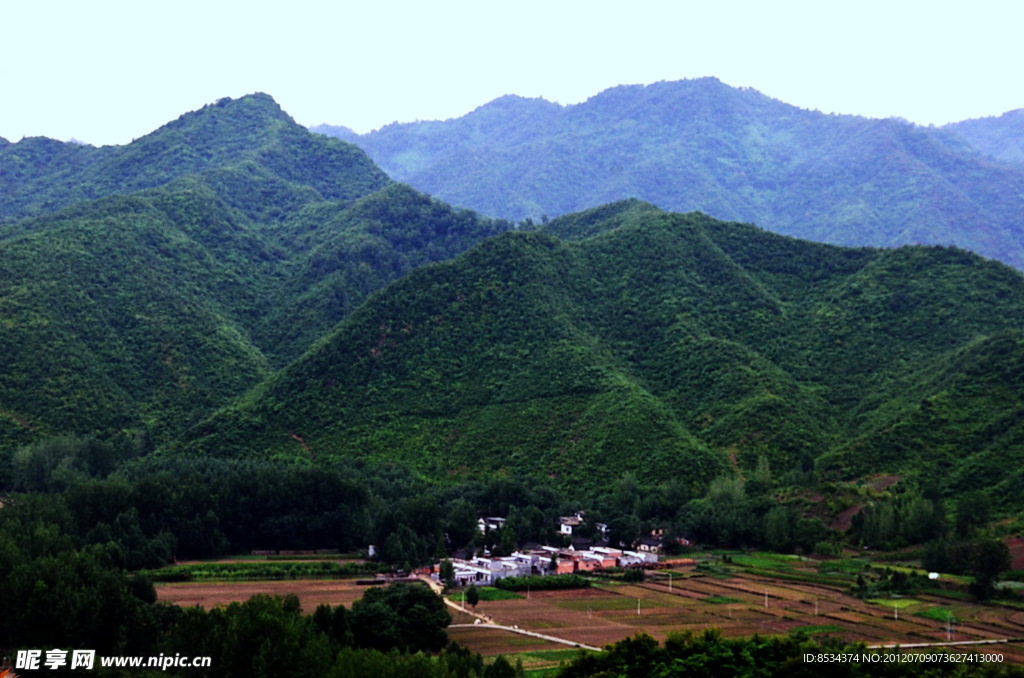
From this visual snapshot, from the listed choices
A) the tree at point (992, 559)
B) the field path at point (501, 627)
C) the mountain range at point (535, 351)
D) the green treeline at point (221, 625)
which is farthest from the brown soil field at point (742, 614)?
the mountain range at point (535, 351)

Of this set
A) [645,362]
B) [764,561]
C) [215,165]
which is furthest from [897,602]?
[215,165]

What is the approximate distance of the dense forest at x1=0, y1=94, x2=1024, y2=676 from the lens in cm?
6103

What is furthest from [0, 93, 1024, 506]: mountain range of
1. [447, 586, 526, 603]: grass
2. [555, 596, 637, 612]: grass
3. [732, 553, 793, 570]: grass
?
[555, 596, 637, 612]: grass

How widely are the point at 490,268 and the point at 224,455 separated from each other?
33180 mm

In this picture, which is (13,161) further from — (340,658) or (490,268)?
(340,658)

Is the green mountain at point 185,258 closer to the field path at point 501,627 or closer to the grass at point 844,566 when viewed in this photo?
the field path at point 501,627

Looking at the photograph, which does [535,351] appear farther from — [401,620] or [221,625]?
[221,625]

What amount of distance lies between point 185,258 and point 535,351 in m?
47.9

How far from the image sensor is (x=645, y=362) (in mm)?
106812

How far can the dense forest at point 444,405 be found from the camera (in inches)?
2403

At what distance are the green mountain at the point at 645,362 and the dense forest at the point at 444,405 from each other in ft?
0.91

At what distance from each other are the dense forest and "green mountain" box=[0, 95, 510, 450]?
433 millimetres

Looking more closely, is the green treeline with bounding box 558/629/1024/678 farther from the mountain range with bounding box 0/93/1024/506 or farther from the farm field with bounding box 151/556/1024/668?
the mountain range with bounding box 0/93/1024/506

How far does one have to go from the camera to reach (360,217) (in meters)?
152
